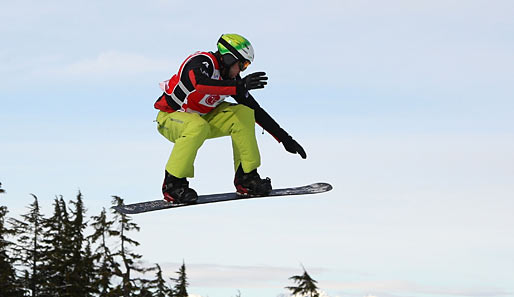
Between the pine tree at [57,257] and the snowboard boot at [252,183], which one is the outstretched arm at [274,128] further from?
the pine tree at [57,257]

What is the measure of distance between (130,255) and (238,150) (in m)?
34.2

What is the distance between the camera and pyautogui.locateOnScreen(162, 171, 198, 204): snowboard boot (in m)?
11.4

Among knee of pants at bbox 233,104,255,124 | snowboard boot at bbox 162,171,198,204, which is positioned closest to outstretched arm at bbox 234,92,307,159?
knee of pants at bbox 233,104,255,124

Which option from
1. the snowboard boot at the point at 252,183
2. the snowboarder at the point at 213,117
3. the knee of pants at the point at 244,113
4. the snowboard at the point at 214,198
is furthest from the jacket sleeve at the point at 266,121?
the snowboard at the point at 214,198

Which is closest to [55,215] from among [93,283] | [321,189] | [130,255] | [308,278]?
[93,283]

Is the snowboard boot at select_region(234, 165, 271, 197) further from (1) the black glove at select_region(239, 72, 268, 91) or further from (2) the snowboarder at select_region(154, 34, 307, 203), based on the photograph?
(1) the black glove at select_region(239, 72, 268, 91)

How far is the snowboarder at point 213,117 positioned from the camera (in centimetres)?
1059

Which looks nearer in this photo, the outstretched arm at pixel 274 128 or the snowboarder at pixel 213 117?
the snowboarder at pixel 213 117

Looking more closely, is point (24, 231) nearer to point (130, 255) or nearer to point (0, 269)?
point (0, 269)

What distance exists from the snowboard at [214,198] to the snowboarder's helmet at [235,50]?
2272mm

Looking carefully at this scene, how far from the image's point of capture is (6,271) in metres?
45.9

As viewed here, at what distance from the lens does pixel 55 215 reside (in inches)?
2051

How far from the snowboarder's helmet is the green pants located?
1010 millimetres

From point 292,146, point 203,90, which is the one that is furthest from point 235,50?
point 292,146
